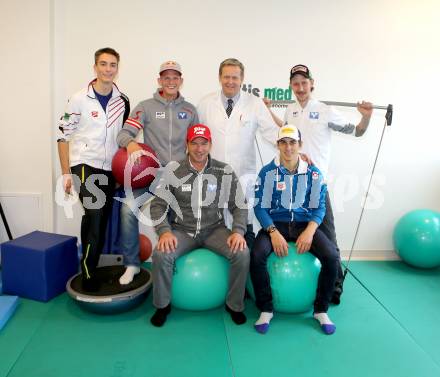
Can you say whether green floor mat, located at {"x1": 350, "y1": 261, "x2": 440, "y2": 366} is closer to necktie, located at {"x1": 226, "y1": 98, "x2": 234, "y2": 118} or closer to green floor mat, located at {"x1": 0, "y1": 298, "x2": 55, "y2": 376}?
necktie, located at {"x1": 226, "y1": 98, "x2": 234, "y2": 118}

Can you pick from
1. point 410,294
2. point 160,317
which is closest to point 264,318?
point 160,317

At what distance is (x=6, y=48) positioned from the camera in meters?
3.46

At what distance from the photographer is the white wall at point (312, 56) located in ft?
11.7

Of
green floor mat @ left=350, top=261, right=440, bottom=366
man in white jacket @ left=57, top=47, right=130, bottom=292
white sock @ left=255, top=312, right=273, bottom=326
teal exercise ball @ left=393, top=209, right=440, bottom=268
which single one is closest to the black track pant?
man in white jacket @ left=57, top=47, right=130, bottom=292

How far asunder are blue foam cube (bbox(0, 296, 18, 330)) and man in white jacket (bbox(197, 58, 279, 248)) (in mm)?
1812

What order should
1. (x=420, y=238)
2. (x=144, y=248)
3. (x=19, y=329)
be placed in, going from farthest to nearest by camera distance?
1. (x=420, y=238)
2. (x=144, y=248)
3. (x=19, y=329)

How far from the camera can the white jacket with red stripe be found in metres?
2.75

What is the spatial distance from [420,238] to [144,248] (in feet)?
8.79

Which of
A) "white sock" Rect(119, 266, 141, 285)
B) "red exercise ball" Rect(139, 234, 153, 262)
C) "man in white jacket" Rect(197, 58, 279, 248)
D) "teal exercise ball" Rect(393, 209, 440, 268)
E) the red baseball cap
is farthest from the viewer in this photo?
"teal exercise ball" Rect(393, 209, 440, 268)

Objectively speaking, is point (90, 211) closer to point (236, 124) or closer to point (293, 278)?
point (236, 124)

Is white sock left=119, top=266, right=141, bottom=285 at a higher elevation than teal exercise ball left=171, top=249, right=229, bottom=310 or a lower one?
lower

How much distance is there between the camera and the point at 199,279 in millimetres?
2641

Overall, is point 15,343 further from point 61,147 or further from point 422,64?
point 422,64

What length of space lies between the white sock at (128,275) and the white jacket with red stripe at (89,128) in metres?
0.82
